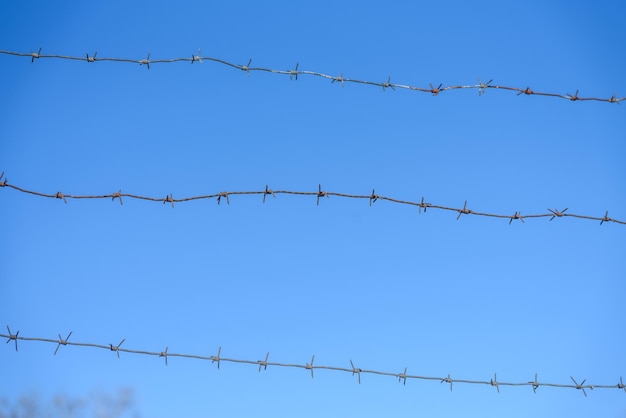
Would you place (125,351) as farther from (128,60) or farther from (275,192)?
(128,60)

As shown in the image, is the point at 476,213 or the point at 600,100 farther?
the point at 600,100

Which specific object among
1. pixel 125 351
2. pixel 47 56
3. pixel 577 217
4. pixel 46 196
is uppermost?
pixel 47 56

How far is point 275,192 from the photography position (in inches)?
186

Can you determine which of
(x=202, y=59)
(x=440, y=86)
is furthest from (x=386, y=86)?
(x=202, y=59)

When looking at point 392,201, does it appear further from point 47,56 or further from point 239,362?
point 47,56

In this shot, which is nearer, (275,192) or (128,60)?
(275,192)

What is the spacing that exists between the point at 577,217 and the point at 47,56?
3319mm

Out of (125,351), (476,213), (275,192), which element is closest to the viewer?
(125,351)

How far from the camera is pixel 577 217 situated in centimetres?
512

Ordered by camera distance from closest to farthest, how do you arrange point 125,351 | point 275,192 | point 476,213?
point 125,351 < point 275,192 < point 476,213

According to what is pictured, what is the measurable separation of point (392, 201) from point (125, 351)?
5.68 feet

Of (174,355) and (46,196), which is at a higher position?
(46,196)

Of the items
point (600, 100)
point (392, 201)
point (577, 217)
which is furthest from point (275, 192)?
point (600, 100)

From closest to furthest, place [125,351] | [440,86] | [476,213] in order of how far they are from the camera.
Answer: [125,351] → [476,213] → [440,86]
